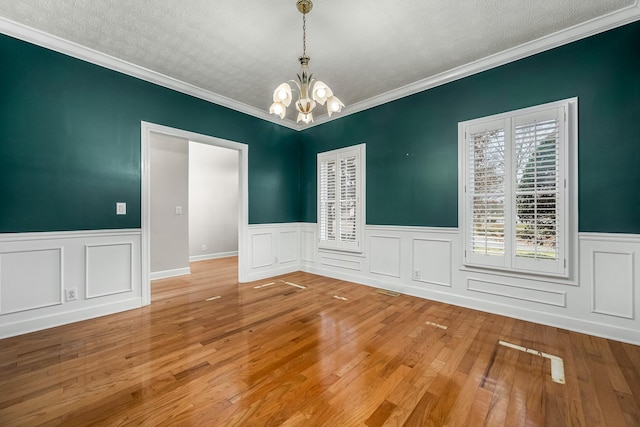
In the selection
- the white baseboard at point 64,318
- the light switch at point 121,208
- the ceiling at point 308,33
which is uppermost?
the ceiling at point 308,33

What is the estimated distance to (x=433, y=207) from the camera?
363 centimetres

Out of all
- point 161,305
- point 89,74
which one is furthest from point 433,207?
Answer: point 89,74

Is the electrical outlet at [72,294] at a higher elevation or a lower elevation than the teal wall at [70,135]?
lower

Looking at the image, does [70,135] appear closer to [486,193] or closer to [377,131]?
[377,131]

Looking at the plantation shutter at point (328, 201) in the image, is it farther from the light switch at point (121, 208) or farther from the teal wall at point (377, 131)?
the light switch at point (121, 208)

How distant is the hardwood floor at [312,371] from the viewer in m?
1.57

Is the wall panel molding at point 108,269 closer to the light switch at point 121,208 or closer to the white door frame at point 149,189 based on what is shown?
the white door frame at point 149,189

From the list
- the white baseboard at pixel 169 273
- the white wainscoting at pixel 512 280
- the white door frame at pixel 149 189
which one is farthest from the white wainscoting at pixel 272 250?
the white baseboard at pixel 169 273

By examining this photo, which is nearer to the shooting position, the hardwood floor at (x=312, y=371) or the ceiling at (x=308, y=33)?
the hardwood floor at (x=312, y=371)

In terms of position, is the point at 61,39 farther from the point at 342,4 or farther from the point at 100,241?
the point at 342,4

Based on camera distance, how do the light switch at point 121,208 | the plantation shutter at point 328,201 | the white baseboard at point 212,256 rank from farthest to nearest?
the white baseboard at point 212,256 → the plantation shutter at point 328,201 → the light switch at point 121,208

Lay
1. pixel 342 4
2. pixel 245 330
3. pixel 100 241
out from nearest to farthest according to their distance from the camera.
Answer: pixel 342 4, pixel 245 330, pixel 100 241

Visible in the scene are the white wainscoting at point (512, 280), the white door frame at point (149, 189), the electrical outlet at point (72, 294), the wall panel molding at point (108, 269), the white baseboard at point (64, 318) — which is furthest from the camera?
the white door frame at point (149, 189)

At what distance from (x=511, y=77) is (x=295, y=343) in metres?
3.74
